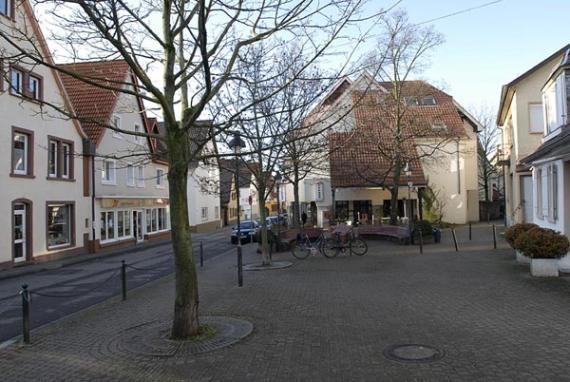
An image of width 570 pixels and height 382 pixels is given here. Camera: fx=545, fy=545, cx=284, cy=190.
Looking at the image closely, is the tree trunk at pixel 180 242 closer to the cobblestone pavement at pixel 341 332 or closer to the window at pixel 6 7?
the cobblestone pavement at pixel 341 332

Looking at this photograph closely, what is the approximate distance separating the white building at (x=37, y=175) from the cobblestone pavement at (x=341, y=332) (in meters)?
10.8

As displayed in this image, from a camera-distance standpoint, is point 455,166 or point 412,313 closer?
point 412,313

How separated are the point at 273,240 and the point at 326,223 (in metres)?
13.2

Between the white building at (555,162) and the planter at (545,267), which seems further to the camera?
the white building at (555,162)

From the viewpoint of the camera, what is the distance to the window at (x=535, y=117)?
2438 centimetres

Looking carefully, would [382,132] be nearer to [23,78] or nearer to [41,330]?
[23,78]

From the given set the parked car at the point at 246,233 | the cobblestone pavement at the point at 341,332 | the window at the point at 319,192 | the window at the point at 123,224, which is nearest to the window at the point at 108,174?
the window at the point at 123,224

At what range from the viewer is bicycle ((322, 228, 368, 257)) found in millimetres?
19109

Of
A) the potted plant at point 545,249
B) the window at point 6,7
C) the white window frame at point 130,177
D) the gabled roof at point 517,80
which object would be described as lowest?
the potted plant at point 545,249

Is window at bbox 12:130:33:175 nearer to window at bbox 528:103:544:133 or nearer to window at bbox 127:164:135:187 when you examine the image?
window at bbox 127:164:135:187

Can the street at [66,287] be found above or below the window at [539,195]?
below

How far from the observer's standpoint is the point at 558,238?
12.0 metres

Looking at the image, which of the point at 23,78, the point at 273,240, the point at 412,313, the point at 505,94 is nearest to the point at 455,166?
the point at 505,94

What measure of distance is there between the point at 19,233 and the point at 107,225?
803 cm
